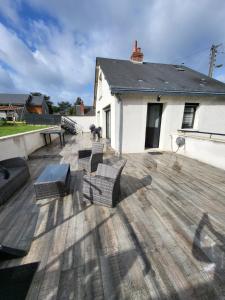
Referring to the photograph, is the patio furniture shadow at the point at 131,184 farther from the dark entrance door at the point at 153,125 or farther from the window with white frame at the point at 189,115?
the window with white frame at the point at 189,115

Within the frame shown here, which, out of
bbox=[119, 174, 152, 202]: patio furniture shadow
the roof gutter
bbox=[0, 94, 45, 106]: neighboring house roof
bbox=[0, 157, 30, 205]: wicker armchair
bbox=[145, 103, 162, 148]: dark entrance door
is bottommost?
bbox=[119, 174, 152, 202]: patio furniture shadow

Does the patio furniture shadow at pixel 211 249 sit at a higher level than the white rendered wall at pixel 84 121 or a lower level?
lower

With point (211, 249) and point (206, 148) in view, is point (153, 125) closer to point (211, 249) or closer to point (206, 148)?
point (206, 148)

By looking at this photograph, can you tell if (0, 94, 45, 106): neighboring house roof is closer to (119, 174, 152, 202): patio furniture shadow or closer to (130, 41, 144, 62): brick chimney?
(130, 41, 144, 62): brick chimney

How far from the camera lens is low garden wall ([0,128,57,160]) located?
419cm

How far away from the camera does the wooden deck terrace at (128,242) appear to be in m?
1.33

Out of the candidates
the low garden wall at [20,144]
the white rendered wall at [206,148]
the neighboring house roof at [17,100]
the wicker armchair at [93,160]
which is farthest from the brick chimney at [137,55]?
the neighboring house roof at [17,100]

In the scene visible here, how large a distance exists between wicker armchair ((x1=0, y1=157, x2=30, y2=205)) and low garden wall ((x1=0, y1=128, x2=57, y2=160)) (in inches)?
39.8

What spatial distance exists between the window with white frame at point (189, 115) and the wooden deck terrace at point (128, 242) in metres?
4.27

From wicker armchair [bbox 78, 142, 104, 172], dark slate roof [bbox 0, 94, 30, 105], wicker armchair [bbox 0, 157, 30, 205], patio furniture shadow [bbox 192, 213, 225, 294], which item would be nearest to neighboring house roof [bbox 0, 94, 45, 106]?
dark slate roof [bbox 0, 94, 30, 105]

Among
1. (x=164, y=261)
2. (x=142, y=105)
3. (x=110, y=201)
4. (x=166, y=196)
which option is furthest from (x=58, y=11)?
(x=164, y=261)

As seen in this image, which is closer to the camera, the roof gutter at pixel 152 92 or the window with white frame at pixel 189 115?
the roof gutter at pixel 152 92

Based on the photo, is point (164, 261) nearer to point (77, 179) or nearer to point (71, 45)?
point (77, 179)

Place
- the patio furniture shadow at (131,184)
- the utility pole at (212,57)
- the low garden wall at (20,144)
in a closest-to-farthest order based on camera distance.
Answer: the patio furniture shadow at (131,184)
the low garden wall at (20,144)
the utility pole at (212,57)
